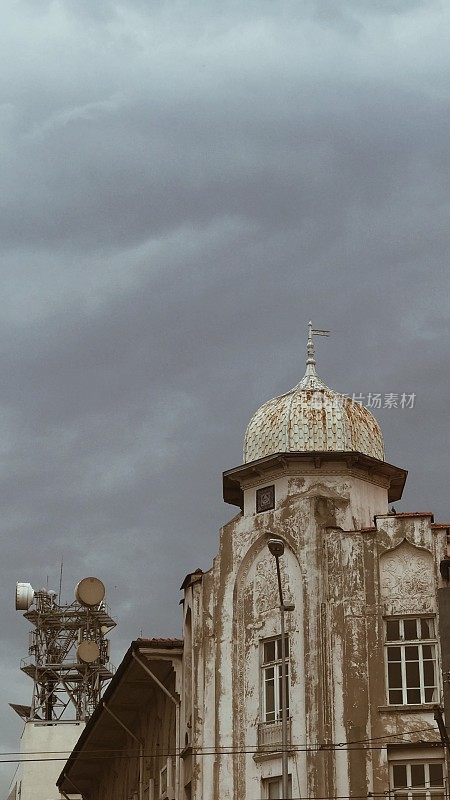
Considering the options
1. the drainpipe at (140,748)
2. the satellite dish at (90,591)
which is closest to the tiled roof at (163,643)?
the drainpipe at (140,748)

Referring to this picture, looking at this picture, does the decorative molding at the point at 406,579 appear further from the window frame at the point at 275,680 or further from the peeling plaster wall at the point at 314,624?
the window frame at the point at 275,680

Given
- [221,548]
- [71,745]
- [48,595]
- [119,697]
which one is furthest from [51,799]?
[221,548]

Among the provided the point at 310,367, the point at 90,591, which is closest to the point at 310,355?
the point at 310,367

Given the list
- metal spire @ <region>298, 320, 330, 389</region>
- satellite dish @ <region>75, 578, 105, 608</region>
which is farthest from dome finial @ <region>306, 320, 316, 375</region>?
satellite dish @ <region>75, 578, 105, 608</region>

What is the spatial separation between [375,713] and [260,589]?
17.7 feet

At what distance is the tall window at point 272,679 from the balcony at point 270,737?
0.66 ft

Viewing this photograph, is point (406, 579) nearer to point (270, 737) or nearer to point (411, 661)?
point (411, 661)

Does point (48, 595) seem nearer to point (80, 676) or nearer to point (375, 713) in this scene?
point (80, 676)

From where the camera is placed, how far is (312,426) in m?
45.6

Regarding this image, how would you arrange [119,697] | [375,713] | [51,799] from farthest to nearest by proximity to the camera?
[51,799] → [119,697] → [375,713]

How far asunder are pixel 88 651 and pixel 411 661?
6389 centimetres

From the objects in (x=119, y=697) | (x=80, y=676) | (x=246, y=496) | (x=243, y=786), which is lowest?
(x=243, y=786)

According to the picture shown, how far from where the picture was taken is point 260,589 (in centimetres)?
4447

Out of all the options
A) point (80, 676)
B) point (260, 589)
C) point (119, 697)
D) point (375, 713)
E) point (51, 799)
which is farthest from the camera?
point (80, 676)
